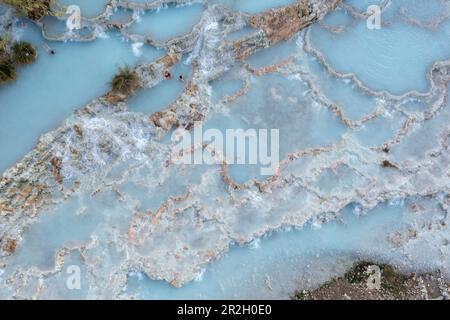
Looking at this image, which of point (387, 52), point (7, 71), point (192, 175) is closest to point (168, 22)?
point (192, 175)

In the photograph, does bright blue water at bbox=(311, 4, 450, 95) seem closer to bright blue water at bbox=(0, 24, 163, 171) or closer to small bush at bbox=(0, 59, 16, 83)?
bright blue water at bbox=(0, 24, 163, 171)

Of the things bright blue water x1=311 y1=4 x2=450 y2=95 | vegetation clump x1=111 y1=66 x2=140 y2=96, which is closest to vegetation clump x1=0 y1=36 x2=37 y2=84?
vegetation clump x1=111 y1=66 x2=140 y2=96

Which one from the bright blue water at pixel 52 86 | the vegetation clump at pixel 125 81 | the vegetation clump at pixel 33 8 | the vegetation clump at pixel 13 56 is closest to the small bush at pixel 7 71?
the vegetation clump at pixel 13 56

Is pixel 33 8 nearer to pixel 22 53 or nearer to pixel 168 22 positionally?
pixel 22 53

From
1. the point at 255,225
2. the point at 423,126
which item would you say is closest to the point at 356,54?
the point at 423,126

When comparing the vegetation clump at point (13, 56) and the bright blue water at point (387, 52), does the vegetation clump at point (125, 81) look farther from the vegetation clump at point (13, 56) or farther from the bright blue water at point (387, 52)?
the bright blue water at point (387, 52)

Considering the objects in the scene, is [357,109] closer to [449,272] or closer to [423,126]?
[423,126]

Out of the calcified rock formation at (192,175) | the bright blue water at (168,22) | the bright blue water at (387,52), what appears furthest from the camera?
the bright blue water at (387,52)
